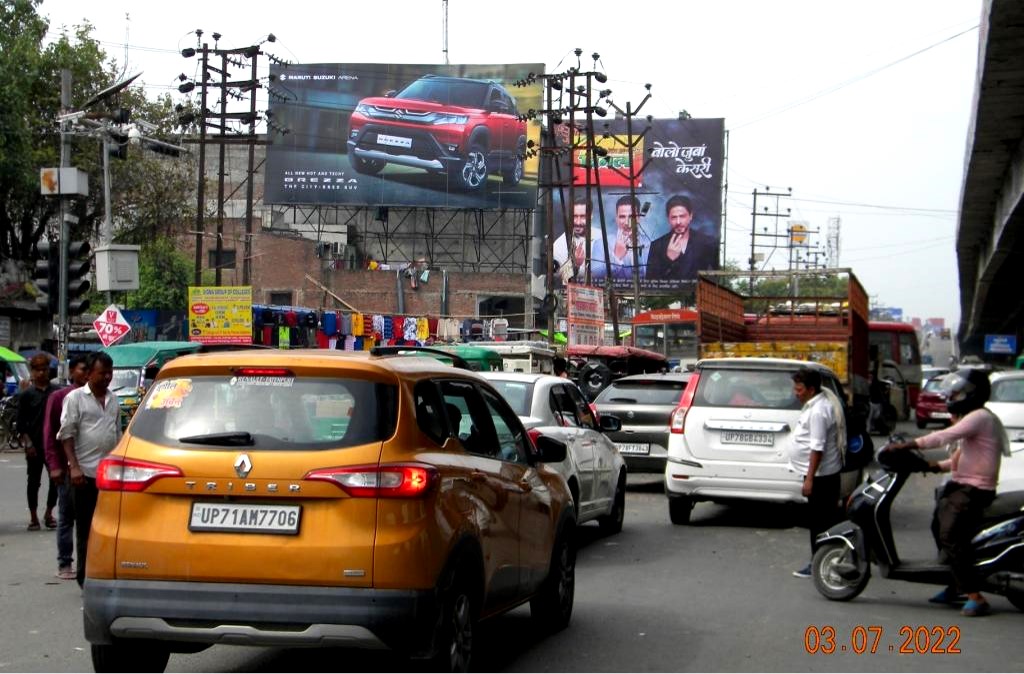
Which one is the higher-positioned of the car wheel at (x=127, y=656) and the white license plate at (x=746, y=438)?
the white license plate at (x=746, y=438)

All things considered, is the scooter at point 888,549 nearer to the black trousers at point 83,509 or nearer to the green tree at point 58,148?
the black trousers at point 83,509

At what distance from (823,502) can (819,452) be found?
0.40 metres

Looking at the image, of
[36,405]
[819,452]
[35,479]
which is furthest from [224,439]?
[35,479]

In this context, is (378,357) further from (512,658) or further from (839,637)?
(839,637)

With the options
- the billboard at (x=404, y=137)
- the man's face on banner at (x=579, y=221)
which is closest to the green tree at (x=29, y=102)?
the billboard at (x=404, y=137)

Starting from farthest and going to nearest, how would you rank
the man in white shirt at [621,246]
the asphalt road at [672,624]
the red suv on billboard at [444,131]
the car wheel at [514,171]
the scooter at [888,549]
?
the man in white shirt at [621,246], the car wheel at [514,171], the red suv on billboard at [444,131], the scooter at [888,549], the asphalt road at [672,624]

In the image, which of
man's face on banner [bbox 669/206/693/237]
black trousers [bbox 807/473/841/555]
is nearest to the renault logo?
black trousers [bbox 807/473/841/555]

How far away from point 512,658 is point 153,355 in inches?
752

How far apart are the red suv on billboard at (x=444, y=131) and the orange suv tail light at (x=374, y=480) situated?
5142 cm

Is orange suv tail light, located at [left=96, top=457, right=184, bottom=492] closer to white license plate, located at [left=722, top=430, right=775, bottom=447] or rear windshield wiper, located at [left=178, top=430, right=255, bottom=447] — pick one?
rear windshield wiper, located at [left=178, top=430, right=255, bottom=447]

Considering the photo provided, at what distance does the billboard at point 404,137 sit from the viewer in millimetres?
56375

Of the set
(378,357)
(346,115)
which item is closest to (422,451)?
(378,357)

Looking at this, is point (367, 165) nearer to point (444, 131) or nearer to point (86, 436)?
point (444, 131)
